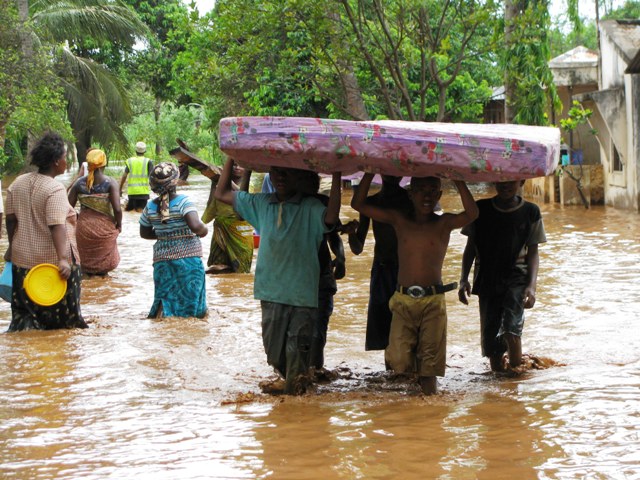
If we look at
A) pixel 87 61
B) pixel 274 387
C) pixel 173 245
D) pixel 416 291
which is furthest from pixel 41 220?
pixel 87 61

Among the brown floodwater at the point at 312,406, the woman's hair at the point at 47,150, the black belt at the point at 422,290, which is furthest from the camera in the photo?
the woman's hair at the point at 47,150

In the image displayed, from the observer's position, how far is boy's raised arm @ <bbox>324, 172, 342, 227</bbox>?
5500mm

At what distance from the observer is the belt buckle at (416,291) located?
5.64 m

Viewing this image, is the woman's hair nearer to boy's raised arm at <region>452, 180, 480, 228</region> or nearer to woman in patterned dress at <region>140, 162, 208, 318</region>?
woman in patterned dress at <region>140, 162, 208, 318</region>

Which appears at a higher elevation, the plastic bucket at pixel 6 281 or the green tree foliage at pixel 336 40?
the green tree foliage at pixel 336 40

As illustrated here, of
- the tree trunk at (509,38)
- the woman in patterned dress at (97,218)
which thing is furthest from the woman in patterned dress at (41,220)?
the tree trunk at (509,38)

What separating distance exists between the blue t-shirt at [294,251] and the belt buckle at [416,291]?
557 mm

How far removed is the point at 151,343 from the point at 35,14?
2059 centimetres

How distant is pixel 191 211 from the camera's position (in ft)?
25.8

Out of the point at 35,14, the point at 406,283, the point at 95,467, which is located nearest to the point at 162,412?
→ the point at 95,467

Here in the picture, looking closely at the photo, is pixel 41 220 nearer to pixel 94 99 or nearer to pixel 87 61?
pixel 94 99

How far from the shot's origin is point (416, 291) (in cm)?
564

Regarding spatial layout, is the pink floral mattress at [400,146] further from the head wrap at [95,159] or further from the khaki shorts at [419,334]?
the head wrap at [95,159]

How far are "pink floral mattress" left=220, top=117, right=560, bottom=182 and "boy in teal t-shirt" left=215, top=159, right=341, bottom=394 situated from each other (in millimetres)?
359
